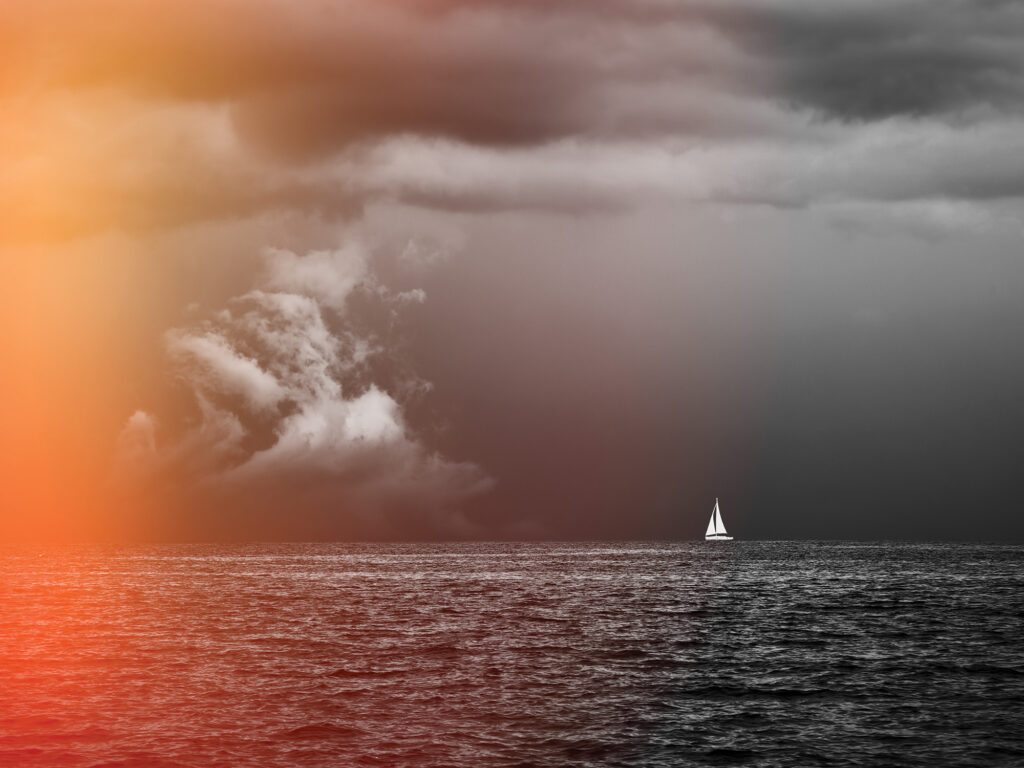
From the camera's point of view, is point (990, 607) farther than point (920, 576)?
No

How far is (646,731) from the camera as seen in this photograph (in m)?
46.7

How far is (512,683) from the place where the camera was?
2302 inches

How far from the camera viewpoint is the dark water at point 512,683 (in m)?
43.5

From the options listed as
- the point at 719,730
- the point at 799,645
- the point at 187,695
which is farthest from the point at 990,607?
the point at 187,695

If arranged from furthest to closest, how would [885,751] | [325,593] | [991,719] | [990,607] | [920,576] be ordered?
[920,576] → [325,593] → [990,607] → [991,719] → [885,751]

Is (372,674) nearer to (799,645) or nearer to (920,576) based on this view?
(799,645)

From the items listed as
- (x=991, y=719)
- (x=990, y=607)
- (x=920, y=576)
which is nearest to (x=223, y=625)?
(x=991, y=719)

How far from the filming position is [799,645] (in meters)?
77.3

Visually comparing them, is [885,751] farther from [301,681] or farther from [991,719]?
[301,681]

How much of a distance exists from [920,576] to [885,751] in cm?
14962

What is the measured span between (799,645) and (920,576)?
4578 inches

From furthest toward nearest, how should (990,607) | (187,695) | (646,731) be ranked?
(990,607)
(187,695)
(646,731)

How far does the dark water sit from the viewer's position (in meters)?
43.5

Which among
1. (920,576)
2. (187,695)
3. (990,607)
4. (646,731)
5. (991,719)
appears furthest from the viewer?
(920,576)
